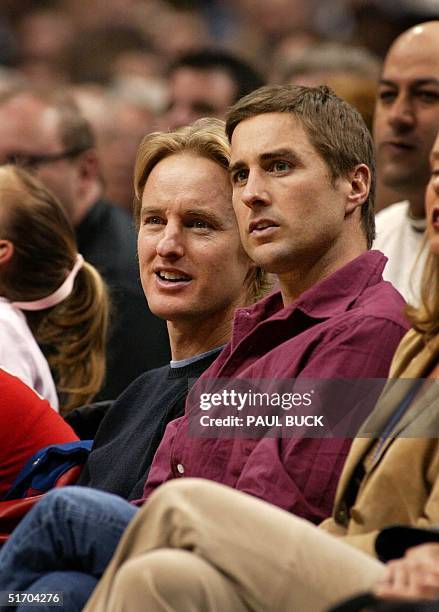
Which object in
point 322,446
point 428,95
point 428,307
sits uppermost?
point 428,95

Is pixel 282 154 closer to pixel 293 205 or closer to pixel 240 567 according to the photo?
pixel 293 205

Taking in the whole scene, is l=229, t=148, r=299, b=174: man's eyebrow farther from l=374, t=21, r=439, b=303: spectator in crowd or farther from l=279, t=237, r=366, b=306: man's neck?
l=374, t=21, r=439, b=303: spectator in crowd

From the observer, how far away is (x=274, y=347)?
2.84 meters

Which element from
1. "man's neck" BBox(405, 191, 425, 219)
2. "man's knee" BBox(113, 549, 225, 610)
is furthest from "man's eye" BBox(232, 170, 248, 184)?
"man's neck" BBox(405, 191, 425, 219)

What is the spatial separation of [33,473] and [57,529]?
2.48 ft

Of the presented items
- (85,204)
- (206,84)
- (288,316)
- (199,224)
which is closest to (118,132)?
(206,84)

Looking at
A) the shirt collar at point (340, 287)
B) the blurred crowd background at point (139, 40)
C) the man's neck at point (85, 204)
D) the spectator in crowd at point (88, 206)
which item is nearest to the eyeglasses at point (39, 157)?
the spectator in crowd at point (88, 206)

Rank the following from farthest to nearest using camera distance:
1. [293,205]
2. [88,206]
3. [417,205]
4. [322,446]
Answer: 1. [88,206]
2. [417,205]
3. [293,205]
4. [322,446]

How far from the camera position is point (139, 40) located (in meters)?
8.41

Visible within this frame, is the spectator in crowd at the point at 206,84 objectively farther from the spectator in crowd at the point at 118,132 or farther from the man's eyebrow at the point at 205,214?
the man's eyebrow at the point at 205,214

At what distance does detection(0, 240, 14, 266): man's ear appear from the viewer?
3.76 metres

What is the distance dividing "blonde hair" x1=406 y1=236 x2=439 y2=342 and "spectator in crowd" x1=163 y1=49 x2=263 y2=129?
321 centimetres

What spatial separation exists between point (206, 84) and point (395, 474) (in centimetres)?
377

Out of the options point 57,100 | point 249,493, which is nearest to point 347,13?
point 57,100
